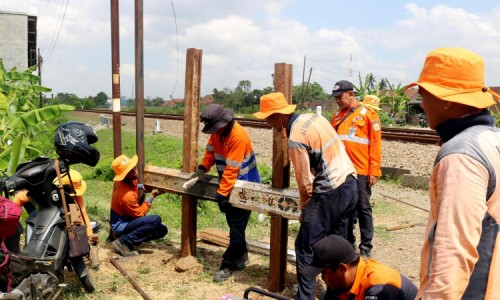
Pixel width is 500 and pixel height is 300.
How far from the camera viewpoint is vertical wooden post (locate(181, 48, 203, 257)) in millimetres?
5660

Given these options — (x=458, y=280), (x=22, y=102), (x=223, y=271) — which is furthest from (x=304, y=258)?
(x=22, y=102)

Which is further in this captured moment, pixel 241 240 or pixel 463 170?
pixel 241 240

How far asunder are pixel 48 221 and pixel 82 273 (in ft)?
2.10

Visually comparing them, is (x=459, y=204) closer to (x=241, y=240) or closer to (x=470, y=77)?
(x=470, y=77)

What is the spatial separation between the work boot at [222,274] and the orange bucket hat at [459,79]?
152 inches

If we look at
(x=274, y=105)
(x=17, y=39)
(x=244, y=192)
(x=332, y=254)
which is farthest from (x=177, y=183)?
(x=17, y=39)

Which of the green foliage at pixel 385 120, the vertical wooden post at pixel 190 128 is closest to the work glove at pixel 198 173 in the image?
the vertical wooden post at pixel 190 128

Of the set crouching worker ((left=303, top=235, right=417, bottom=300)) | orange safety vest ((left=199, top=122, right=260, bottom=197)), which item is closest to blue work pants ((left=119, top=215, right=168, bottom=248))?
orange safety vest ((left=199, top=122, right=260, bottom=197))

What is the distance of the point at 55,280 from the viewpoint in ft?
14.5

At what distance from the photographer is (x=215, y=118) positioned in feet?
16.5

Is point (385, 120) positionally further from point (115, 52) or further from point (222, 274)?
point (222, 274)

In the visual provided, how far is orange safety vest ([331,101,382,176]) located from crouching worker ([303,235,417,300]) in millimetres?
2851

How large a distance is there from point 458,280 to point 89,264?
4.80m

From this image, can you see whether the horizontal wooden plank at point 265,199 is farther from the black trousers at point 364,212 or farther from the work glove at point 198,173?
the black trousers at point 364,212
